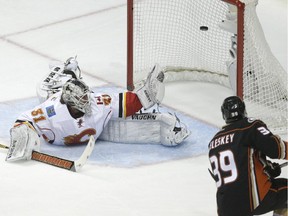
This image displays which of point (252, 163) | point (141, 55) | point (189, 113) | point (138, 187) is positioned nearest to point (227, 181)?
point (252, 163)

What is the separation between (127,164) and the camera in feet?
18.7

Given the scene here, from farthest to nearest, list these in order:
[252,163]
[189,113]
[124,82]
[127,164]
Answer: [124,82], [189,113], [127,164], [252,163]

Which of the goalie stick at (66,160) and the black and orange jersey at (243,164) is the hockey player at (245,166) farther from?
the goalie stick at (66,160)

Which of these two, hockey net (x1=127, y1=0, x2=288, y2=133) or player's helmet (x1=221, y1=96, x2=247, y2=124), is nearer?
player's helmet (x1=221, y1=96, x2=247, y2=124)

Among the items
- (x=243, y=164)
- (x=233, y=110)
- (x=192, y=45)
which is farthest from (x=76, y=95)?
(x=243, y=164)

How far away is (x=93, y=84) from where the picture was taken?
6.85m

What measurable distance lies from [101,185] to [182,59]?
155 centimetres

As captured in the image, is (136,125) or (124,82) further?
(124,82)

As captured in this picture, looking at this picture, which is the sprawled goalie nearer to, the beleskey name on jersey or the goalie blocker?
the goalie blocker

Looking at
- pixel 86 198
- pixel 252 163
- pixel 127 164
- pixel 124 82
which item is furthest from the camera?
pixel 124 82

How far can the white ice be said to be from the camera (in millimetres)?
5227

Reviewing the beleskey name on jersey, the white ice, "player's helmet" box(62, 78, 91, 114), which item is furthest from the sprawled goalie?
the beleskey name on jersey

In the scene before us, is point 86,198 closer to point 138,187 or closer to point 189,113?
point 138,187

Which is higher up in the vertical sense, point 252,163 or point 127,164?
point 252,163
